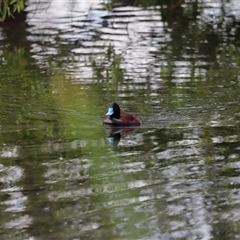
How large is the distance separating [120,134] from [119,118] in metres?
0.28

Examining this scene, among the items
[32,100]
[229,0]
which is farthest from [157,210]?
[229,0]

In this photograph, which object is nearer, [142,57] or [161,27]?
[142,57]

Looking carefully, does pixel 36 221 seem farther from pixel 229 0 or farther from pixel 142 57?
pixel 229 0

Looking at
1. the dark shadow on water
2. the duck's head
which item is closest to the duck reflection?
the dark shadow on water

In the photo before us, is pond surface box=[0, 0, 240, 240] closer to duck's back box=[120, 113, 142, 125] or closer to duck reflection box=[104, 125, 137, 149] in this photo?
duck reflection box=[104, 125, 137, 149]

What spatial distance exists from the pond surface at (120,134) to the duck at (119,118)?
0.12 meters

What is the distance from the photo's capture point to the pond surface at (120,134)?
27.3ft

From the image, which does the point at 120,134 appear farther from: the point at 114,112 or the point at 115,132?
the point at 114,112

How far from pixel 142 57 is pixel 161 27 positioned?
4112 mm

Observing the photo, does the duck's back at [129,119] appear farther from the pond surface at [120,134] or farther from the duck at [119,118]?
the pond surface at [120,134]

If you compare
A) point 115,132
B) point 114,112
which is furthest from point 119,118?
point 115,132

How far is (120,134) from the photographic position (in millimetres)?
11703

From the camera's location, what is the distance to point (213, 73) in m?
15.6

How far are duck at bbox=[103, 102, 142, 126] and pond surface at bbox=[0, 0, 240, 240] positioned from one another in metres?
0.12
